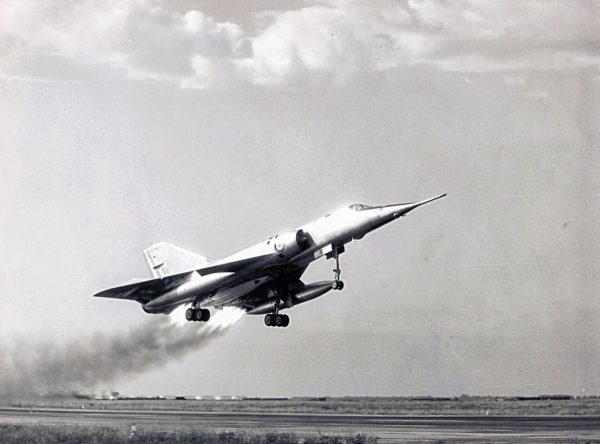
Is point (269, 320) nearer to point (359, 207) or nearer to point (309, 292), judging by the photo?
point (309, 292)

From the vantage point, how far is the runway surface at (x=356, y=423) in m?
35.7

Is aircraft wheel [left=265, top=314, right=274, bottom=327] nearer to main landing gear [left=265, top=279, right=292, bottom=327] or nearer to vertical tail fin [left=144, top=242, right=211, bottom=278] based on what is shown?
main landing gear [left=265, top=279, right=292, bottom=327]

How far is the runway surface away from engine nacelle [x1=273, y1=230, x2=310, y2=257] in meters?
7.98

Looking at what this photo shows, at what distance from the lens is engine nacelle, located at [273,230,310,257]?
3325 centimetres

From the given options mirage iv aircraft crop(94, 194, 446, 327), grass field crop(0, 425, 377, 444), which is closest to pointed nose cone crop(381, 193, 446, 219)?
mirage iv aircraft crop(94, 194, 446, 327)

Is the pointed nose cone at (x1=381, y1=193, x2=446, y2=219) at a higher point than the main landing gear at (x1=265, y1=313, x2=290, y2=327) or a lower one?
higher

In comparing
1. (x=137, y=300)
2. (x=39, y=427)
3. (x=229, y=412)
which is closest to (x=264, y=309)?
(x=137, y=300)

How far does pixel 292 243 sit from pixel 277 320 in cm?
429

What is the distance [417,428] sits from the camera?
127ft

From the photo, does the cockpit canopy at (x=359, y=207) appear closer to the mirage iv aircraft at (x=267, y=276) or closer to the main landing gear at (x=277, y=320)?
the mirage iv aircraft at (x=267, y=276)

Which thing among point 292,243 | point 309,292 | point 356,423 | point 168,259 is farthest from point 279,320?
point 356,423

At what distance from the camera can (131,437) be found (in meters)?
37.8

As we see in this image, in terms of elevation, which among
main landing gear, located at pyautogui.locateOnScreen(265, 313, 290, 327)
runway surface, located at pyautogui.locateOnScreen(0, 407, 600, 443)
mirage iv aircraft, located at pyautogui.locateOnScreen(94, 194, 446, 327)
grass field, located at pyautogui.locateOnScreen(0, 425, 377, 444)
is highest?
mirage iv aircraft, located at pyautogui.locateOnScreen(94, 194, 446, 327)

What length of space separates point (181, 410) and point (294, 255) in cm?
2317
